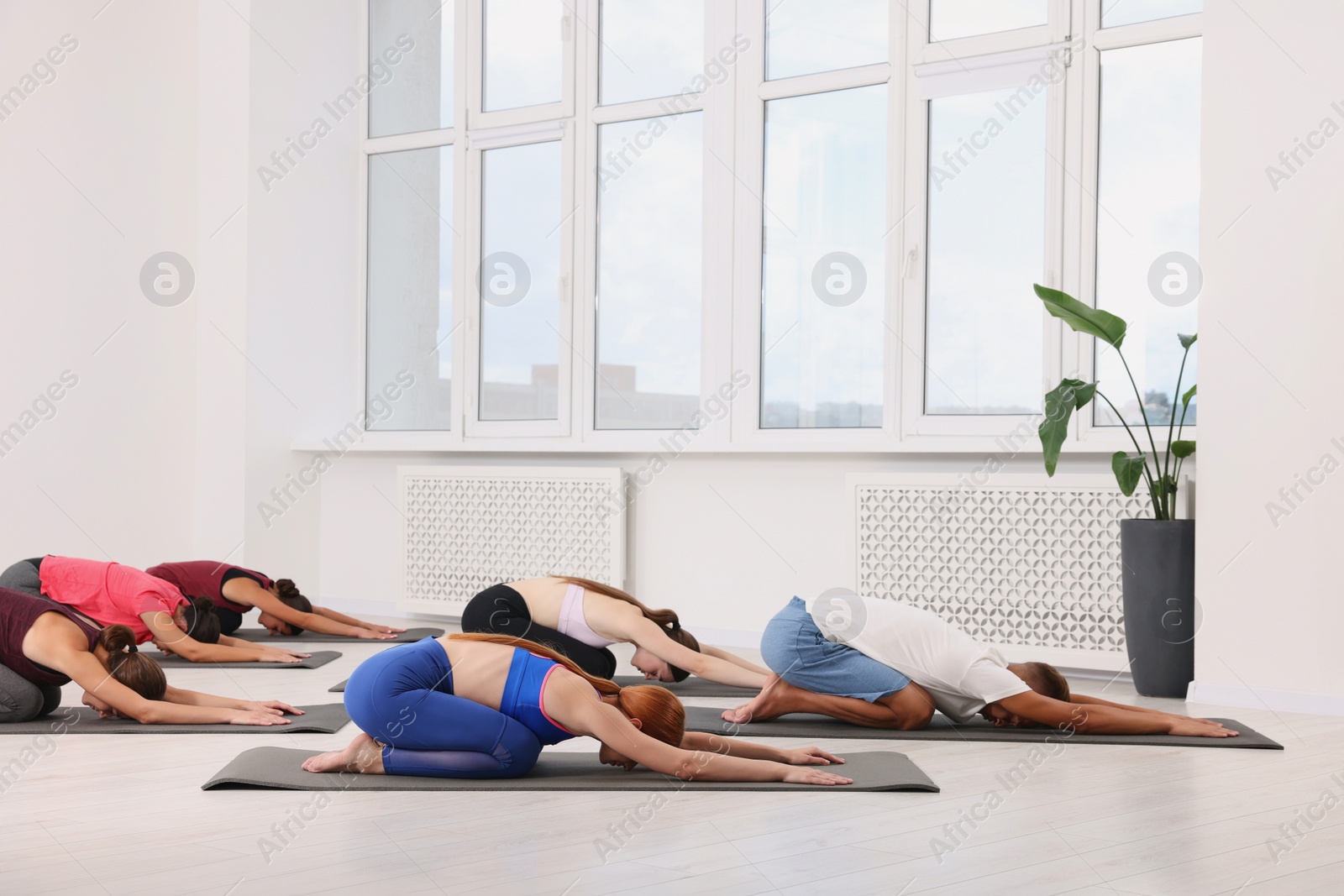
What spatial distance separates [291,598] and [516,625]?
79.9 inches

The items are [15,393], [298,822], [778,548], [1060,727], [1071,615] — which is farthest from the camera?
[15,393]

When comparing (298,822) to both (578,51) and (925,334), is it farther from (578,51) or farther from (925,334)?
(578,51)

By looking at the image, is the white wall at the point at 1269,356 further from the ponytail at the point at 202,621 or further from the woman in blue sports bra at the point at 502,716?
the ponytail at the point at 202,621

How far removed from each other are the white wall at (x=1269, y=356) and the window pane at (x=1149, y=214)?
61 centimetres

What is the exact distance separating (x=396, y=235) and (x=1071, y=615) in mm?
4088

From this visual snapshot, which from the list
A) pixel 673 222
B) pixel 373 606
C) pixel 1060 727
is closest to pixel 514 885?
pixel 1060 727

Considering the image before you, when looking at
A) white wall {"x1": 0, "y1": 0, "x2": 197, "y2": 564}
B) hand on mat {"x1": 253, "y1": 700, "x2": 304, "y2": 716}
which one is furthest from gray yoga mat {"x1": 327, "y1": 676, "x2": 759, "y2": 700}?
white wall {"x1": 0, "y1": 0, "x2": 197, "y2": 564}

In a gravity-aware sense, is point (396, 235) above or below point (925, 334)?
above

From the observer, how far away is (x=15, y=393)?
5.83 metres

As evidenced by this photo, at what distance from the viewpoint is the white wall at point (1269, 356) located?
3869mm

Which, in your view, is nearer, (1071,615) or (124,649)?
(124,649)

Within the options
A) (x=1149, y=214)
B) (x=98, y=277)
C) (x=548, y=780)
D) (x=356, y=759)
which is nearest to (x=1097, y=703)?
(x=548, y=780)

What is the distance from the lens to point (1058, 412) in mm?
4238

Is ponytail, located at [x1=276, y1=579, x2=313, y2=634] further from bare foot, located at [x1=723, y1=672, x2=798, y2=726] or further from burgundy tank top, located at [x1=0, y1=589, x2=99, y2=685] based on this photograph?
bare foot, located at [x1=723, y1=672, x2=798, y2=726]
